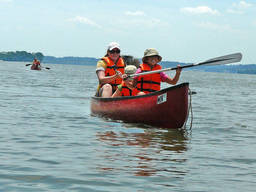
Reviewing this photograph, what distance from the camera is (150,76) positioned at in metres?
10.2

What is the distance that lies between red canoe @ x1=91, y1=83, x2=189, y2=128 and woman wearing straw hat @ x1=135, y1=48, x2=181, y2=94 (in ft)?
2.01

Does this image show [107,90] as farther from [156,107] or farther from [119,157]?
[119,157]

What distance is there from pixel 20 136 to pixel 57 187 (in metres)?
3.37

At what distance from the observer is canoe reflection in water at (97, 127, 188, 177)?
572 cm

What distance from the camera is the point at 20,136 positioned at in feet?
25.8

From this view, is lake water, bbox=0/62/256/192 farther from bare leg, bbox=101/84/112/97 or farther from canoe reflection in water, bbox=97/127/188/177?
bare leg, bbox=101/84/112/97

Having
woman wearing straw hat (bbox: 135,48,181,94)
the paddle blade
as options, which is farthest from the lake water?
the paddle blade

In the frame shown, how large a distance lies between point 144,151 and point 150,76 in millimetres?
3442

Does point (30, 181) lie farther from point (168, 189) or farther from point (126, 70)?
point (126, 70)

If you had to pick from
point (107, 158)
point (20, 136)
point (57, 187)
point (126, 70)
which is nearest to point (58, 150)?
point (107, 158)

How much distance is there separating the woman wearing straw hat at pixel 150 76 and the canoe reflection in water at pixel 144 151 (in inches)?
47.1

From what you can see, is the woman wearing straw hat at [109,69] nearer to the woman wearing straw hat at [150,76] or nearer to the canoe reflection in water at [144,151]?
the woman wearing straw hat at [150,76]

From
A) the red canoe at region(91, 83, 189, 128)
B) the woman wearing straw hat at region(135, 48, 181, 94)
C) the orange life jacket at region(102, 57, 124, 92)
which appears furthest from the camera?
the orange life jacket at region(102, 57, 124, 92)

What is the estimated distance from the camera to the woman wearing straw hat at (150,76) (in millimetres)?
9845
